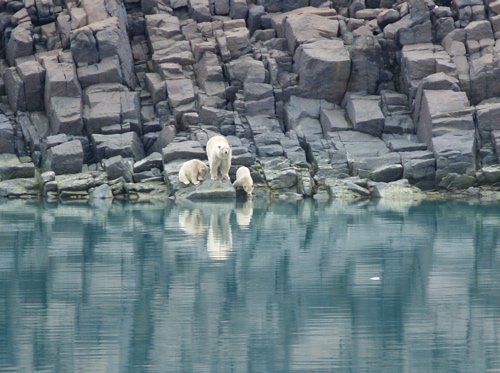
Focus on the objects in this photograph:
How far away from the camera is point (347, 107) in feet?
120

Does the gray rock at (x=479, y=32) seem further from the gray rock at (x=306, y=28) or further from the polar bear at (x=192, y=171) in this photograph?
the polar bear at (x=192, y=171)

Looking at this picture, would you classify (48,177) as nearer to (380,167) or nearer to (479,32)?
(380,167)

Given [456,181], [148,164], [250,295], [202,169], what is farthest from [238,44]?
[250,295]

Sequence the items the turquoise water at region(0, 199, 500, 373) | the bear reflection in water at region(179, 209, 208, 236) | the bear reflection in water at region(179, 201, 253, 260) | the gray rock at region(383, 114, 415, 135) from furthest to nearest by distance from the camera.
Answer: the gray rock at region(383, 114, 415, 135), the bear reflection in water at region(179, 209, 208, 236), the bear reflection in water at region(179, 201, 253, 260), the turquoise water at region(0, 199, 500, 373)

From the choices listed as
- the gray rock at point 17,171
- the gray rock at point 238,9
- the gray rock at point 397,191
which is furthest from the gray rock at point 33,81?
the gray rock at point 397,191

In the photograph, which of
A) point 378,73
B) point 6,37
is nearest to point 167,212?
point 378,73

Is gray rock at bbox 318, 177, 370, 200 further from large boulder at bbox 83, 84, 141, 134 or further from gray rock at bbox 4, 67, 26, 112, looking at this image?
gray rock at bbox 4, 67, 26, 112

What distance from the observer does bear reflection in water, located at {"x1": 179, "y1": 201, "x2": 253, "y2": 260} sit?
18312 millimetres

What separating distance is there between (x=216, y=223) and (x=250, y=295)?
31.9 feet

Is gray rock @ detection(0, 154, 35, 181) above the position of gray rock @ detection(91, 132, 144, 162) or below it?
below

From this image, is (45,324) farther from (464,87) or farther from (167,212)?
(464,87)

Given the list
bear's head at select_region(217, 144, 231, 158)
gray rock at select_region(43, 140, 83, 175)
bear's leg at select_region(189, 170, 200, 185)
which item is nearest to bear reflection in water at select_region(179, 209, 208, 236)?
bear's head at select_region(217, 144, 231, 158)

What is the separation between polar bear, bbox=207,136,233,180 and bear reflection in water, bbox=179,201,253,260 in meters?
1.54

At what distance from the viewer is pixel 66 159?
32969 millimetres
